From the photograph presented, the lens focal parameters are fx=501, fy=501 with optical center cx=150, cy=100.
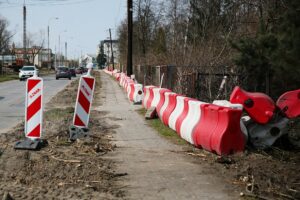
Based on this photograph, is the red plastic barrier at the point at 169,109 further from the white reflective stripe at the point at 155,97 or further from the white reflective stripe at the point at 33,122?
the white reflective stripe at the point at 33,122

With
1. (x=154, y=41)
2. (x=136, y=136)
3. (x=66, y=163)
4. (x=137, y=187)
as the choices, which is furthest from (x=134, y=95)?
(x=154, y=41)

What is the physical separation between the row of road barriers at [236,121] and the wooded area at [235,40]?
618 millimetres

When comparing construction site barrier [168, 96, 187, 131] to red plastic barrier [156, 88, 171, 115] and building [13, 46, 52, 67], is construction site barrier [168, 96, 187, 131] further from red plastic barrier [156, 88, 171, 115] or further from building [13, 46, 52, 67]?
building [13, 46, 52, 67]

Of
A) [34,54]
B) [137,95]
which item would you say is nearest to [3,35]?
[34,54]

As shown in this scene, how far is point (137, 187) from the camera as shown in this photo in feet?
21.7

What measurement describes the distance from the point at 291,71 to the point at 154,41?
53.4 metres

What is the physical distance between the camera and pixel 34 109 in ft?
31.7

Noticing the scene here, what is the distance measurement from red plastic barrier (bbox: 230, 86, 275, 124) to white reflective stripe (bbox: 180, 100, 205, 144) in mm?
836

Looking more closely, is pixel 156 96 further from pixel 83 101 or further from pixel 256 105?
pixel 256 105

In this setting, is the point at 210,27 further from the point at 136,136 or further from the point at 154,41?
the point at 154,41

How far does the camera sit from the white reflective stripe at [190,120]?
10212mm

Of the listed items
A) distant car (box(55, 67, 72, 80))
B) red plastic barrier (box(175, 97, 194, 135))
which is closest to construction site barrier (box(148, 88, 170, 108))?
red plastic barrier (box(175, 97, 194, 135))

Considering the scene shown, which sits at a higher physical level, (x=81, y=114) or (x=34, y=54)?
(x=34, y=54)

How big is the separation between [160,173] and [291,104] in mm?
4467
